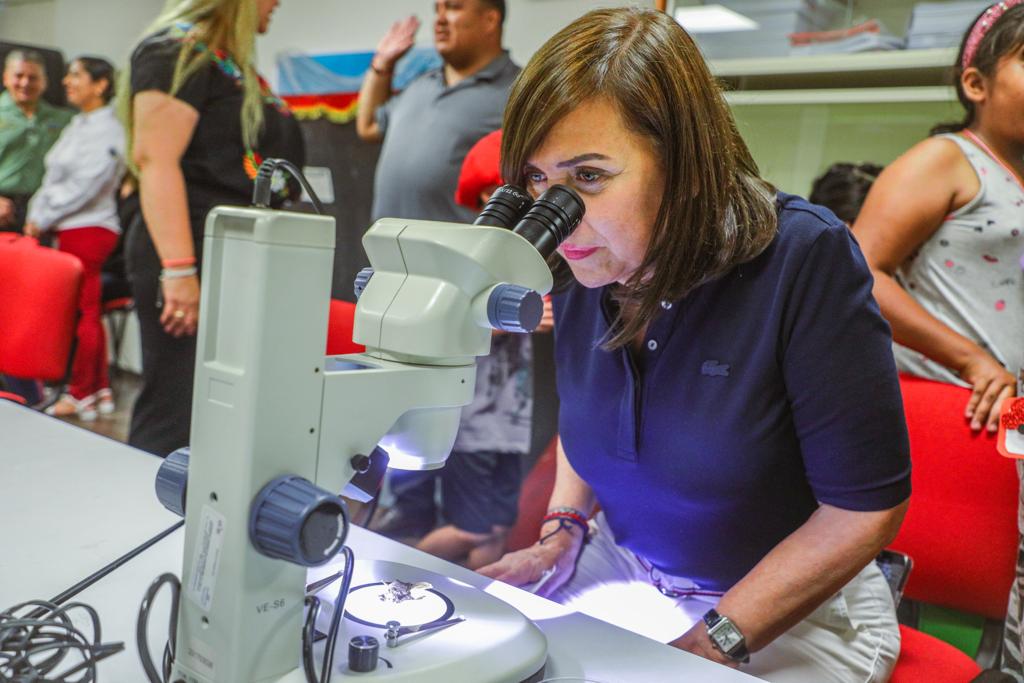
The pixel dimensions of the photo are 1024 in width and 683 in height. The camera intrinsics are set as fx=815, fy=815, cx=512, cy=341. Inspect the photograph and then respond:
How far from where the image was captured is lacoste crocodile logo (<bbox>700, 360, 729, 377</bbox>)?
3.04 feet

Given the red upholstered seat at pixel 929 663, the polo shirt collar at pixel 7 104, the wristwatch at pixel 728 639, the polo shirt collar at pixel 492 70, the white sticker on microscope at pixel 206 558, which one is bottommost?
the red upholstered seat at pixel 929 663

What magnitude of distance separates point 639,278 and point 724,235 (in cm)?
11

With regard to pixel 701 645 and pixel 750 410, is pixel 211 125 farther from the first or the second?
pixel 701 645

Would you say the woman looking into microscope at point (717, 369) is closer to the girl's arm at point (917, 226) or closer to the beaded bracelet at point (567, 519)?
the beaded bracelet at point (567, 519)

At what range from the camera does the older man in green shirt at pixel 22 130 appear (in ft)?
14.1

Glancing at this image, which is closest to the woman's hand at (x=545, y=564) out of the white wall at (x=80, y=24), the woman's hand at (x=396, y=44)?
the woman's hand at (x=396, y=44)

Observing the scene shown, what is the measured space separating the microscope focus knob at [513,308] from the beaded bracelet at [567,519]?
606 mm

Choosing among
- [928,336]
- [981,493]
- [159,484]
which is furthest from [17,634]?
[928,336]

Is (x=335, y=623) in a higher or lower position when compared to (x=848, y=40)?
lower

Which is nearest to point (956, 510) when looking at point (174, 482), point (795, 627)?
point (795, 627)

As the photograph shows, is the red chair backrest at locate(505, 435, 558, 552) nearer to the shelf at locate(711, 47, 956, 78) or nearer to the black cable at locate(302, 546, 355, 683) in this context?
the black cable at locate(302, 546, 355, 683)

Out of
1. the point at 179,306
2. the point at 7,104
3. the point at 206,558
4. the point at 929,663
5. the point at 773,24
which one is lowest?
the point at 929,663

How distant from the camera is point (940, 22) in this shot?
1.87 m

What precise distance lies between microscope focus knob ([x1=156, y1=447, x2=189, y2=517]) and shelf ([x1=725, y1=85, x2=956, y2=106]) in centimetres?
163
